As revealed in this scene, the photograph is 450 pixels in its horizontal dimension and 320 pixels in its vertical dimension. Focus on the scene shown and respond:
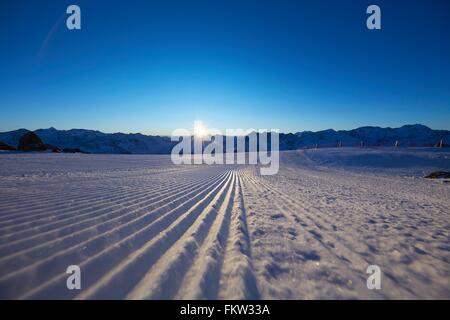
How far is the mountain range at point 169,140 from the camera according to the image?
111 metres

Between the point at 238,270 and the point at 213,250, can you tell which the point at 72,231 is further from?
the point at 238,270

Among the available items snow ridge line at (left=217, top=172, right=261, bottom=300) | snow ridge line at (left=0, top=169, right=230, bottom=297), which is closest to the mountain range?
snow ridge line at (left=217, top=172, right=261, bottom=300)

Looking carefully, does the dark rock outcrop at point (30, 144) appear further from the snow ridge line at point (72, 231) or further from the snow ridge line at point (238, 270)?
the snow ridge line at point (238, 270)

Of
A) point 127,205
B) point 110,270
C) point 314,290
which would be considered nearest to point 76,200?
point 127,205

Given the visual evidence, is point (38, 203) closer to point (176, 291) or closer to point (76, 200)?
point (76, 200)

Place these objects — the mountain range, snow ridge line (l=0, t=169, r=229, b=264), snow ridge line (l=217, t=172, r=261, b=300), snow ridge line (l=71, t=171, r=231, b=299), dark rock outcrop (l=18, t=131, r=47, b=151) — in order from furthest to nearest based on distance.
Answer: the mountain range < dark rock outcrop (l=18, t=131, r=47, b=151) < snow ridge line (l=0, t=169, r=229, b=264) < snow ridge line (l=217, t=172, r=261, b=300) < snow ridge line (l=71, t=171, r=231, b=299)

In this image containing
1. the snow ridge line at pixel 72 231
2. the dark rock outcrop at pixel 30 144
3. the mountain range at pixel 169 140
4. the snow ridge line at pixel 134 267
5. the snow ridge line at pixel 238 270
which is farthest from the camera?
the mountain range at pixel 169 140

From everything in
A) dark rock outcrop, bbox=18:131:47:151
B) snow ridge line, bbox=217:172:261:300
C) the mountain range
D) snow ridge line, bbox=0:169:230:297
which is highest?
the mountain range

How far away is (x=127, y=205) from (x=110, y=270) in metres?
2.86

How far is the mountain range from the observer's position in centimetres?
11081

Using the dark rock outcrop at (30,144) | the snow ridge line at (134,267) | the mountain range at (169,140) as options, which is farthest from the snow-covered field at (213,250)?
the mountain range at (169,140)

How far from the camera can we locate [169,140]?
138625 millimetres

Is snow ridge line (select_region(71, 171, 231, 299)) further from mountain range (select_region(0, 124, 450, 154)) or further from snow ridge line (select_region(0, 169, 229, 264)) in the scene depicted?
mountain range (select_region(0, 124, 450, 154))
